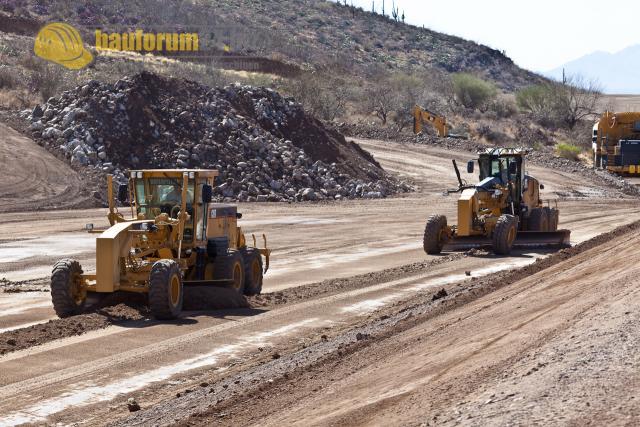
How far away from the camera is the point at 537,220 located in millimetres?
26375

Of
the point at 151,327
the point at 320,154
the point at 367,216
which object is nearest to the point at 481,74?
the point at 320,154

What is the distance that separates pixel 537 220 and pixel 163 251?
1303 centimetres

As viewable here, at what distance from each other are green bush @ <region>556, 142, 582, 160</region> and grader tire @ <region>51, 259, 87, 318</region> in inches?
1843

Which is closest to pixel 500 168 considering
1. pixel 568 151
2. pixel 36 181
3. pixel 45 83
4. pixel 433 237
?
pixel 433 237

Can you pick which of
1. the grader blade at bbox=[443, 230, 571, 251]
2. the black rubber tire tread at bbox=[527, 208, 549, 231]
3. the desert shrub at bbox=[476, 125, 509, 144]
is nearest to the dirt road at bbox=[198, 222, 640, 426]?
the grader blade at bbox=[443, 230, 571, 251]

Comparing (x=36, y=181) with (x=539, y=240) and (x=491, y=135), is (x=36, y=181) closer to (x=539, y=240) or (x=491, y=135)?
(x=539, y=240)

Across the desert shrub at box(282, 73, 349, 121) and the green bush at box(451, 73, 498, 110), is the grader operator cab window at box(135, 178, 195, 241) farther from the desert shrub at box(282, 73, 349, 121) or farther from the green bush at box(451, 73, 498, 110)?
the green bush at box(451, 73, 498, 110)

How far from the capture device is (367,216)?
35.8 metres

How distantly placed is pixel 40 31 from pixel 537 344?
221 ft

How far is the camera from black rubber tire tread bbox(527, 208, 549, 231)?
26.4m

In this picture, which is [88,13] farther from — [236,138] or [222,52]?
[236,138]

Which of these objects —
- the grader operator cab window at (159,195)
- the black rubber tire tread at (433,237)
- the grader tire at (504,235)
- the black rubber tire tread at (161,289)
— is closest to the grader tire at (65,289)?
the black rubber tire tread at (161,289)

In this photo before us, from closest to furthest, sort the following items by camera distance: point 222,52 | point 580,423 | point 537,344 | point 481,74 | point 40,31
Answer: point 580,423 < point 537,344 < point 40,31 < point 222,52 < point 481,74

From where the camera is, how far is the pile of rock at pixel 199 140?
→ 129ft
